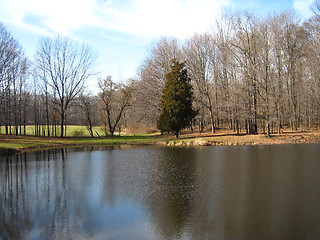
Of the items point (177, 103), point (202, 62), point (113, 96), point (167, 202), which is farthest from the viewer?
point (113, 96)

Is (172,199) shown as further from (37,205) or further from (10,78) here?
(10,78)

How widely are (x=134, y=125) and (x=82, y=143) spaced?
53.3ft

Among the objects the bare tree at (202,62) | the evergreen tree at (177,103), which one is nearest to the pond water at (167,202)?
the evergreen tree at (177,103)

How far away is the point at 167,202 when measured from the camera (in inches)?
352

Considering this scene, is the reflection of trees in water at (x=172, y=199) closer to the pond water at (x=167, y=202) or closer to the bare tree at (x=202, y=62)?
the pond water at (x=167, y=202)

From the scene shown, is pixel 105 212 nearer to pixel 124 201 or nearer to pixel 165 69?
pixel 124 201

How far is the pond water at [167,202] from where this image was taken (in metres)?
6.68

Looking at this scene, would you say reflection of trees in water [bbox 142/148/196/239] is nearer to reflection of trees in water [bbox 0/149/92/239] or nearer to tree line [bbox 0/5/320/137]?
reflection of trees in water [bbox 0/149/92/239]

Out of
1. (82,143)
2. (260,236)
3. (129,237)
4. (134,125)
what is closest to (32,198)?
(129,237)

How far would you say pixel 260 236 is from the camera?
618 cm

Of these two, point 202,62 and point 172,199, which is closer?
point 172,199

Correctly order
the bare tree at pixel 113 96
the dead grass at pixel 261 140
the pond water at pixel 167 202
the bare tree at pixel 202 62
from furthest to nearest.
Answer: the bare tree at pixel 113 96, the bare tree at pixel 202 62, the dead grass at pixel 261 140, the pond water at pixel 167 202

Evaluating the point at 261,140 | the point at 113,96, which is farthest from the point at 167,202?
the point at 113,96

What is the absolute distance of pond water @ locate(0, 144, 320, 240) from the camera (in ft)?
21.9
